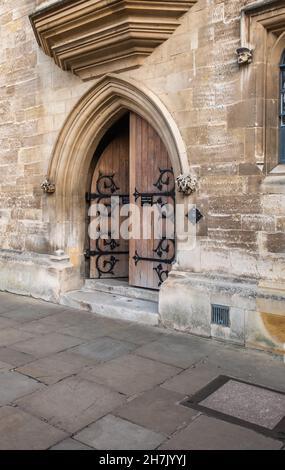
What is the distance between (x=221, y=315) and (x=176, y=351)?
60 cm

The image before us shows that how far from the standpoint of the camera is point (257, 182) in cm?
397

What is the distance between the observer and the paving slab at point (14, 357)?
3.56m

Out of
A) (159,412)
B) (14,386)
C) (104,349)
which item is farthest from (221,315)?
(14,386)

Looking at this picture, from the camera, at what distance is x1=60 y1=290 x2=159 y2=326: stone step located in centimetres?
471

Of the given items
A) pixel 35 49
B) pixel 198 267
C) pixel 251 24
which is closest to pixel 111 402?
pixel 198 267

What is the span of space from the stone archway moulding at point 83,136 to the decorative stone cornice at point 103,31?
10.4 inches

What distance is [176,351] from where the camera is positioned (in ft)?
12.6

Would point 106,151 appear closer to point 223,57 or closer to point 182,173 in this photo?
point 182,173

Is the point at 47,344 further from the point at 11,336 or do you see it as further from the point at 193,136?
the point at 193,136

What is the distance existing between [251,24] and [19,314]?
399cm

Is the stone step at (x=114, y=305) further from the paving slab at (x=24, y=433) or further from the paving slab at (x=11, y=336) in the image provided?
the paving slab at (x=24, y=433)

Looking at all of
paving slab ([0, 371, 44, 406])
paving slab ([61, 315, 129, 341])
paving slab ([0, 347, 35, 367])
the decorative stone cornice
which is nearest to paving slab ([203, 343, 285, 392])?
paving slab ([61, 315, 129, 341])

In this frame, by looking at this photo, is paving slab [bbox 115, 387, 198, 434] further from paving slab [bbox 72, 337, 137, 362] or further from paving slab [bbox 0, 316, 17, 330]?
paving slab [bbox 0, 316, 17, 330]

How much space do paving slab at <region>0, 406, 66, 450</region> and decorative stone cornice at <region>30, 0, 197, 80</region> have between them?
3812 mm
